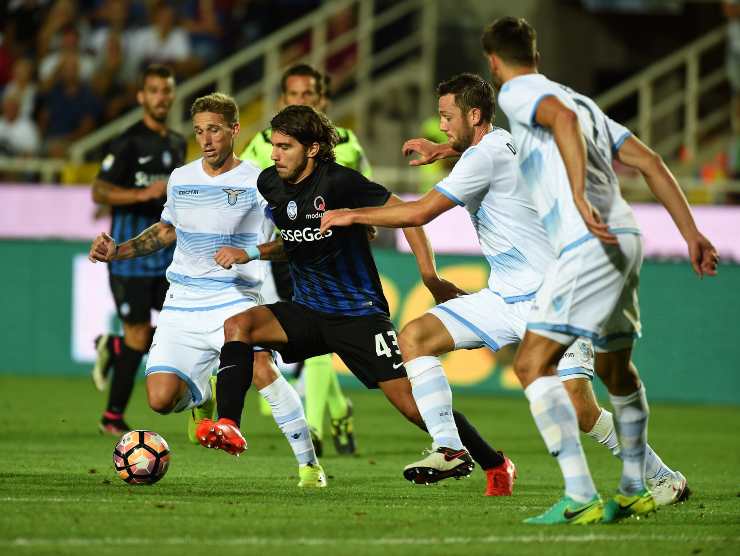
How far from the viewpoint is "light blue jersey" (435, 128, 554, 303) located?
282 inches

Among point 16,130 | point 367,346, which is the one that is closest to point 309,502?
point 367,346

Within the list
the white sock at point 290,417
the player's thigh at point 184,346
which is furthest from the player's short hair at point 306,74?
the white sock at point 290,417

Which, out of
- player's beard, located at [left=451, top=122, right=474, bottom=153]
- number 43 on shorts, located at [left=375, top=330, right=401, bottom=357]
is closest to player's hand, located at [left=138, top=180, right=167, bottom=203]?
number 43 on shorts, located at [left=375, top=330, right=401, bottom=357]

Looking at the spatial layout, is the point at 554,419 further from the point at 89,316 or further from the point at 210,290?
the point at 89,316

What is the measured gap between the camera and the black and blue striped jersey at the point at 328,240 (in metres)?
7.61

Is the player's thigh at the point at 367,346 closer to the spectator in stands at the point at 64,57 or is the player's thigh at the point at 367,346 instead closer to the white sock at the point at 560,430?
the white sock at the point at 560,430

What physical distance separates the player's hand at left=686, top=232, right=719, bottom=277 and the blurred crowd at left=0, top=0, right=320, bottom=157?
41.9ft

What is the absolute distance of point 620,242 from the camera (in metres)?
6.25

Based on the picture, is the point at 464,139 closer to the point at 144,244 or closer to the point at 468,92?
the point at 468,92

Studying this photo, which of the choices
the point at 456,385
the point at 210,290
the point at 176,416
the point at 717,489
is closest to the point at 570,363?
the point at 717,489

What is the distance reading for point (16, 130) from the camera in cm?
1812

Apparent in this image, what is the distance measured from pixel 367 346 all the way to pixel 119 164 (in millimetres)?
3985

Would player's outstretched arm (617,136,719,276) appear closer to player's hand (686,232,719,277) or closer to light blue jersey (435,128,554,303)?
player's hand (686,232,719,277)

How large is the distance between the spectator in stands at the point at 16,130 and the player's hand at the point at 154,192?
7748 millimetres
